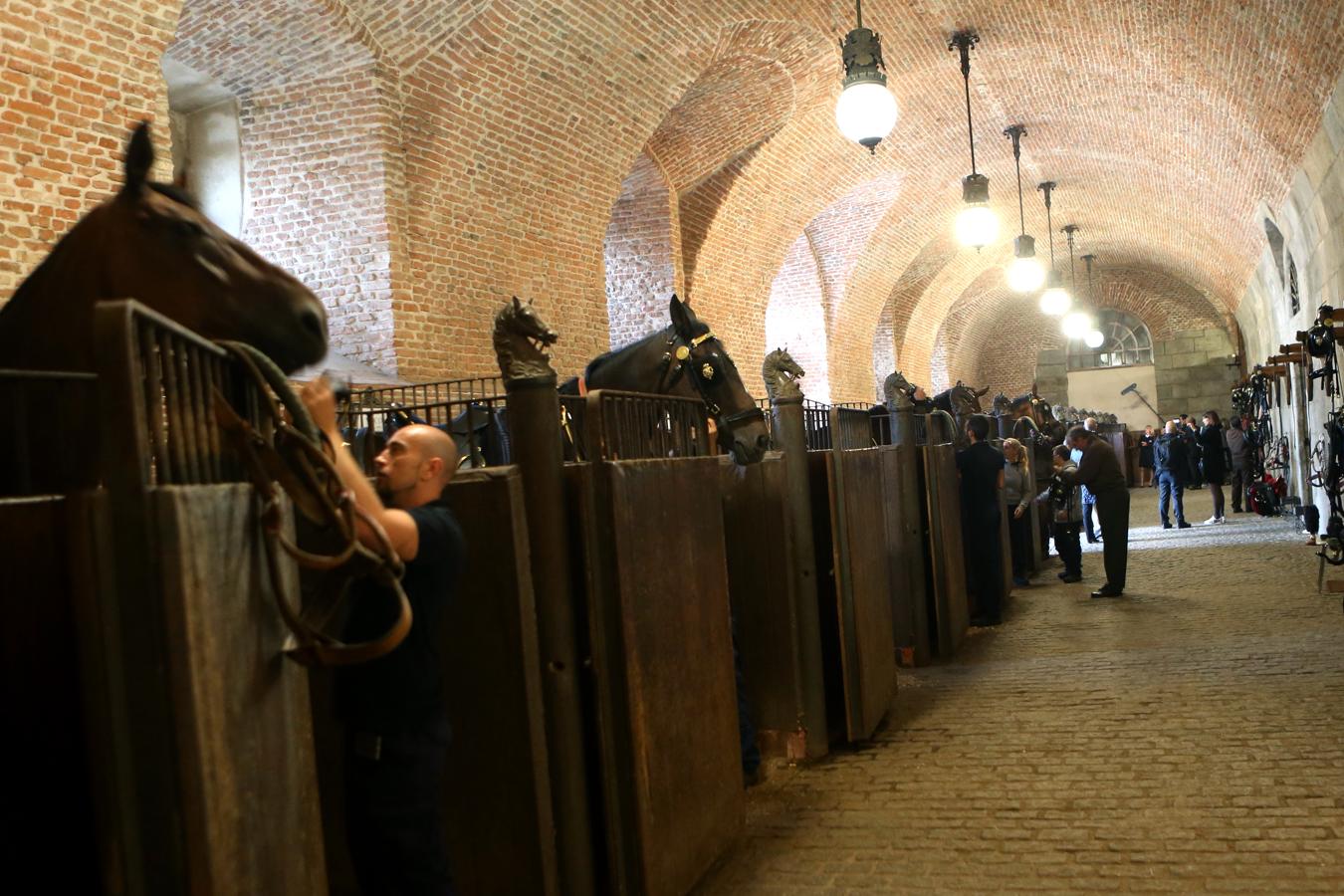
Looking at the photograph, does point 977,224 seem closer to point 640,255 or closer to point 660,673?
point 640,255

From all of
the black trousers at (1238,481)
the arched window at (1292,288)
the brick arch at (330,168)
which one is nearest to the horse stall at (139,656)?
the brick arch at (330,168)

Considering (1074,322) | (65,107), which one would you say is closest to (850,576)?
(65,107)

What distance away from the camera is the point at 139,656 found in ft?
5.50

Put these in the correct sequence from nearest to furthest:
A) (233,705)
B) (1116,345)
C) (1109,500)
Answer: (233,705) → (1109,500) → (1116,345)

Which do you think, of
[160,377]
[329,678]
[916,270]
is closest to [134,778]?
[160,377]

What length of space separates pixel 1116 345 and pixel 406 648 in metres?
34.1

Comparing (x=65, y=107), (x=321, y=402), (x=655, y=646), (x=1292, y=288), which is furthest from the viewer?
(x=1292, y=288)

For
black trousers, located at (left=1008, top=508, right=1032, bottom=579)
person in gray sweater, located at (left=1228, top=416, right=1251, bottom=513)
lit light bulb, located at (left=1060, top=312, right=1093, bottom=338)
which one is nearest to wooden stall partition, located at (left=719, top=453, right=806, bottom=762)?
black trousers, located at (left=1008, top=508, right=1032, bottom=579)

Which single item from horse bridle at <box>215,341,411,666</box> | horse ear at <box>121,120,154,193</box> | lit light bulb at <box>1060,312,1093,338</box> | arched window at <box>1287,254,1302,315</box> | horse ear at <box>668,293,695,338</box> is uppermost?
lit light bulb at <box>1060,312,1093,338</box>

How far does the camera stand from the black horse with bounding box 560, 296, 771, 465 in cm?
531

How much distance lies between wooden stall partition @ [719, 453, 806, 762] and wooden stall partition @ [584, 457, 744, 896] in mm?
1056

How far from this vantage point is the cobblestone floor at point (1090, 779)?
3697 mm

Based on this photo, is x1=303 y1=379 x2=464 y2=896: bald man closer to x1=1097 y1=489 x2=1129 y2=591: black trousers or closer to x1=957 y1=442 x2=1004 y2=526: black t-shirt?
x1=957 y1=442 x2=1004 y2=526: black t-shirt

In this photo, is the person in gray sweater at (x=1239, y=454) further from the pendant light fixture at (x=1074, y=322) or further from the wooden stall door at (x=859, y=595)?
the wooden stall door at (x=859, y=595)
